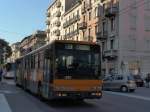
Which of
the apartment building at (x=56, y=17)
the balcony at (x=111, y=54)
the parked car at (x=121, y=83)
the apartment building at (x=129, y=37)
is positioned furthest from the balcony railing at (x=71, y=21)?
the parked car at (x=121, y=83)

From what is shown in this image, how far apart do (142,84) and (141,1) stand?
16273 millimetres

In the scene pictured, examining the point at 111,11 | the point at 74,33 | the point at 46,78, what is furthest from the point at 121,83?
the point at 74,33

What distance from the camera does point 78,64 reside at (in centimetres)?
1853

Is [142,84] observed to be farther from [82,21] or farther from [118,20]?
[82,21]

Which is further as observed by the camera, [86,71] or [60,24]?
[60,24]

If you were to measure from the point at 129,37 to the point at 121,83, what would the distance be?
85.4ft

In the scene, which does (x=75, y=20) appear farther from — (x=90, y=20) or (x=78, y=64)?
(x=78, y=64)

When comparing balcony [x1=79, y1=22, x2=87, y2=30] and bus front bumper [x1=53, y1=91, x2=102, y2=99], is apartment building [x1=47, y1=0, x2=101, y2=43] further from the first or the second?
bus front bumper [x1=53, y1=91, x2=102, y2=99]

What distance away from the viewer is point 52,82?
18516mm

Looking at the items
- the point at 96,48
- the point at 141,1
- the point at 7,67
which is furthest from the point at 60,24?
the point at 96,48

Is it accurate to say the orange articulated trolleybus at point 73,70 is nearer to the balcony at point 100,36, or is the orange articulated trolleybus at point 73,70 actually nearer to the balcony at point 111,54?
the balcony at point 111,54

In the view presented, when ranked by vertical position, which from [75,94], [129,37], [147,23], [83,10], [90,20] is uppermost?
[83,10]

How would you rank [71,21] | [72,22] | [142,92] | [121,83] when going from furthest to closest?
[71,21] < [72,22] < [121,83] < [142,92]

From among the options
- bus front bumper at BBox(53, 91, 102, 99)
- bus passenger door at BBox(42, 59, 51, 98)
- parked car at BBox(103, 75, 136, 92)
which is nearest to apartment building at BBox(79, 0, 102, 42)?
parked car at BBox(103, 75, 136, 92)
